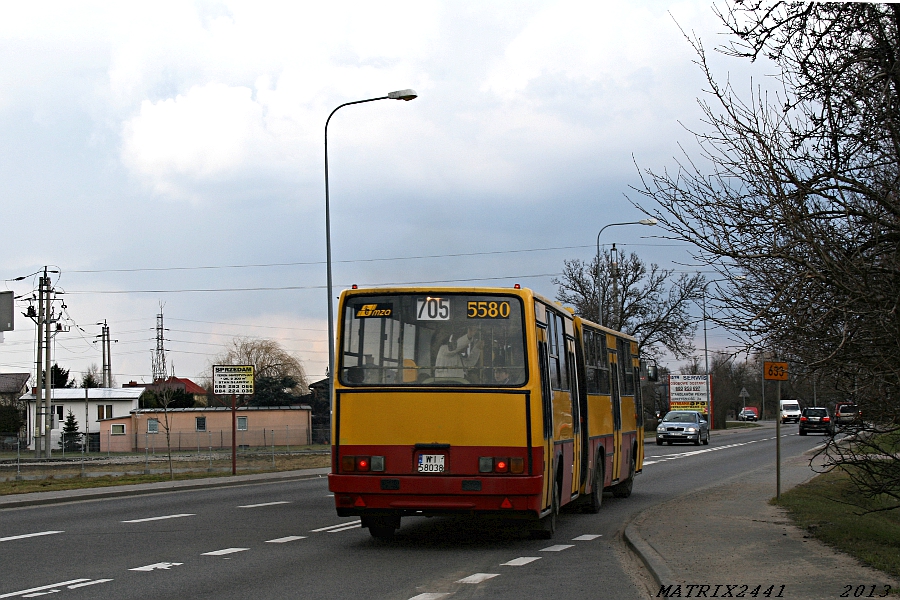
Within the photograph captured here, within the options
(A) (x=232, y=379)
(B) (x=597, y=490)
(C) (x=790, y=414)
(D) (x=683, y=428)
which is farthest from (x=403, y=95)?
(C) (x=790, y=414)

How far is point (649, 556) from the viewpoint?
11195mm

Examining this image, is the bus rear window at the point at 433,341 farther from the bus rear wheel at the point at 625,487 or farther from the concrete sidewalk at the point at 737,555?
the bus rear wheel at the point at 625,487

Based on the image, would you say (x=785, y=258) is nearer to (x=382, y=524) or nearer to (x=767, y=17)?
(x=767, y=17)

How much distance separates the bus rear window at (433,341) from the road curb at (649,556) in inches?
89.6

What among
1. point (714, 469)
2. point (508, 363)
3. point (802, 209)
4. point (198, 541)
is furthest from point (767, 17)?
point (714, 469)

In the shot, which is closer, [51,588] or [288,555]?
[51,588]

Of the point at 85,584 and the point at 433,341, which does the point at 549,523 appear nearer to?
the point at 433,341

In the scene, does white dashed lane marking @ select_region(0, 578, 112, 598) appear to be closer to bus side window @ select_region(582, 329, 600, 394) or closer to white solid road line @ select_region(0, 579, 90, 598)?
white solid road line @ select_region(0, 579, 90, 598)

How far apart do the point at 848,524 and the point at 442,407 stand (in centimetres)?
572

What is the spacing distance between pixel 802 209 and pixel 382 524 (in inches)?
262

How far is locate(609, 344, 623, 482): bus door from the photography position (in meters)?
19.5

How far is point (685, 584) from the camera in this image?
9.39 metres

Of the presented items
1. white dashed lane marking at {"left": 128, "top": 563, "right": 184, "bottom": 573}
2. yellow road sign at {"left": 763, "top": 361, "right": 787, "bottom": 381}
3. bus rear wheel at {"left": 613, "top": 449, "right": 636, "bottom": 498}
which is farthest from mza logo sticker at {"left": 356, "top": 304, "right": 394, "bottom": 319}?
bus rear wheel at {"left": 613, "top": 449, "right": 636, "bottom": 498}

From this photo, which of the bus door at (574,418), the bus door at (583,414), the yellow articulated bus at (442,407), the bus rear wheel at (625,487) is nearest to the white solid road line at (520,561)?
the yellow articulated bus at (442,407)
